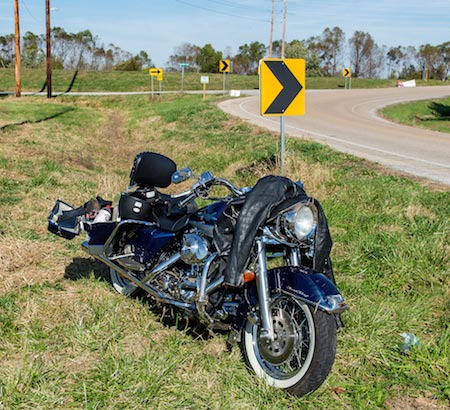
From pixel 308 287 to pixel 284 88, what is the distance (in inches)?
177

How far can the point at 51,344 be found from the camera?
4023 millimetres

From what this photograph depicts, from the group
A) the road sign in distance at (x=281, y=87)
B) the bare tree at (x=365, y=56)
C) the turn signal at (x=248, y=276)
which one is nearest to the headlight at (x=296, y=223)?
the turn signal at (x=248, y=276)

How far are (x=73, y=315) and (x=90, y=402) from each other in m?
1.24

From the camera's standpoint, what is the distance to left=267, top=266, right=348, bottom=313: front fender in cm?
315

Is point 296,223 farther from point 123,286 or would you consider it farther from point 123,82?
point 123,82

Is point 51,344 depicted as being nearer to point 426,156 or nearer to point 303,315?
point 303,315

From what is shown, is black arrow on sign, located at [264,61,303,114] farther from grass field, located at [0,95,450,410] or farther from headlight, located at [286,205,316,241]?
headlight, located at [286,205,316,241]

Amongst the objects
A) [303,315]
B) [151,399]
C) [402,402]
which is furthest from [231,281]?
[402,402]

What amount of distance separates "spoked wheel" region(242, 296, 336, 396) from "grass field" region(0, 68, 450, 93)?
46401mm

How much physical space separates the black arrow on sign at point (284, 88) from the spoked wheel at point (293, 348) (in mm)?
4165

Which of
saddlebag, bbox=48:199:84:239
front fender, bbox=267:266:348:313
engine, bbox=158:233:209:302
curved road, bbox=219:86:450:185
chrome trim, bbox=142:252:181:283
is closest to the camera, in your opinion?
front fender, bbox=267:266:348:313

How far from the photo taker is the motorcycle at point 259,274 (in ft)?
10.8

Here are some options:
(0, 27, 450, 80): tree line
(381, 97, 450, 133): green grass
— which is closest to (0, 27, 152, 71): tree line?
(0, 27, 450, 80): tree line

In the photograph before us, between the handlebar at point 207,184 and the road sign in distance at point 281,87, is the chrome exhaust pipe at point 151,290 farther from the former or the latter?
the road sign in distance at point 281,87
